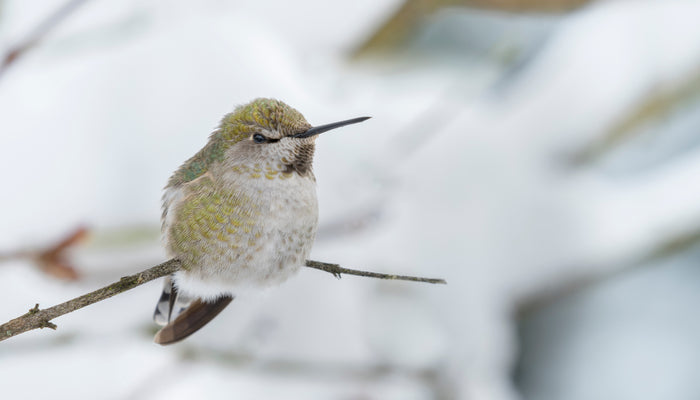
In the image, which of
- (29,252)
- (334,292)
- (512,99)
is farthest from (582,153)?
(29,252)

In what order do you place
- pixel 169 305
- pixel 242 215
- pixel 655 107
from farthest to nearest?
pixel 655 107 < pixel 169 305 < pixel 242 215

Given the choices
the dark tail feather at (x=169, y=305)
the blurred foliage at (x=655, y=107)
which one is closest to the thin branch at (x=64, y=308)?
the dark tail feather at (x=169, y=305)

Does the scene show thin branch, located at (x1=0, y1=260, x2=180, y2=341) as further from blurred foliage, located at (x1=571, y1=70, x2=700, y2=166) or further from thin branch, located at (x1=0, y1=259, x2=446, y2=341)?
blurred foliage, located at (x1=571, y1=70, x2=700, y2=166)

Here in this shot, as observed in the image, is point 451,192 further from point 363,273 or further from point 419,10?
point 363,273

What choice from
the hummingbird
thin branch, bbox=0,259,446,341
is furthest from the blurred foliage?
thin branch, bbox=0,259,446,341

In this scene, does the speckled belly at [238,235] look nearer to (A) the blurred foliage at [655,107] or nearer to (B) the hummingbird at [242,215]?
(B) the hummingbird at [242,215]

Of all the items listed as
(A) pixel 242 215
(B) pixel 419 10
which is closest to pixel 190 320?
(A) pixel 242 215
